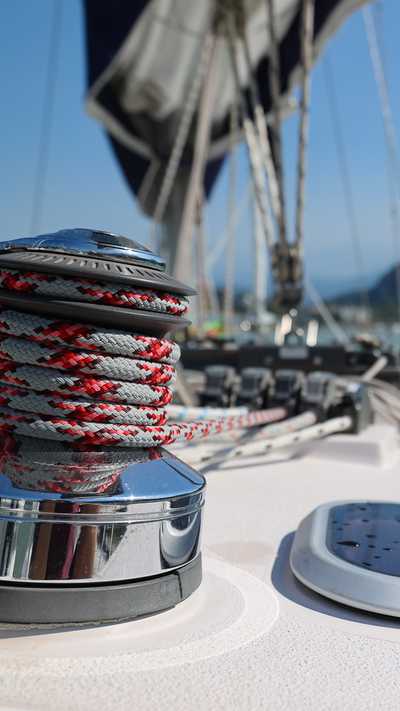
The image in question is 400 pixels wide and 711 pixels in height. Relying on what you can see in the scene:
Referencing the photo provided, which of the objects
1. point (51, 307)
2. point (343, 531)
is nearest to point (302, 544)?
point (343, 531)

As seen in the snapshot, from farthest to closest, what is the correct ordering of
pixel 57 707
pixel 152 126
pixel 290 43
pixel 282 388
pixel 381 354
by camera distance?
pixel 152 126 < pixel 290 43 < pixel 381 354 < pixel 282 388 < pixel 57 707

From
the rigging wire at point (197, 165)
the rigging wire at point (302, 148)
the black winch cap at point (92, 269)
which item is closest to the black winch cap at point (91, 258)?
the black winch cap at point (92, 269)

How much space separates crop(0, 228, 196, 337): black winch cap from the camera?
0.65 meters

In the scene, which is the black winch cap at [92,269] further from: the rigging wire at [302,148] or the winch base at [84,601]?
the rigging wire at [302,148]

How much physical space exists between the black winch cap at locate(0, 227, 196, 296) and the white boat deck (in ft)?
1.05

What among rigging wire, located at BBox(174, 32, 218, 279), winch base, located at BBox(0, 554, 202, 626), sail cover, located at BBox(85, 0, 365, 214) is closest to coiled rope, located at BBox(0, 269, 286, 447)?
winch base, located at BBox(0, 554, 202, 626)

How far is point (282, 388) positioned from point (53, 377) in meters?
1.02

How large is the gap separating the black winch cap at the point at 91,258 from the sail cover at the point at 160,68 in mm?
7769

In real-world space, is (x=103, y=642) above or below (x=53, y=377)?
below

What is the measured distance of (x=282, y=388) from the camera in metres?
1.63

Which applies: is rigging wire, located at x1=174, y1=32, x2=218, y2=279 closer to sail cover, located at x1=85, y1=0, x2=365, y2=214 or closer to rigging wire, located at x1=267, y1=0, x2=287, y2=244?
sail cover, located at x1=85, y1=0, x2=365, y2=214

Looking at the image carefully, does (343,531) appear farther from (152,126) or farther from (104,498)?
(152,126)

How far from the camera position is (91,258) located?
681 millimetres

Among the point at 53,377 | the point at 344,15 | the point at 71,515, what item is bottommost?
the point at 71,515
